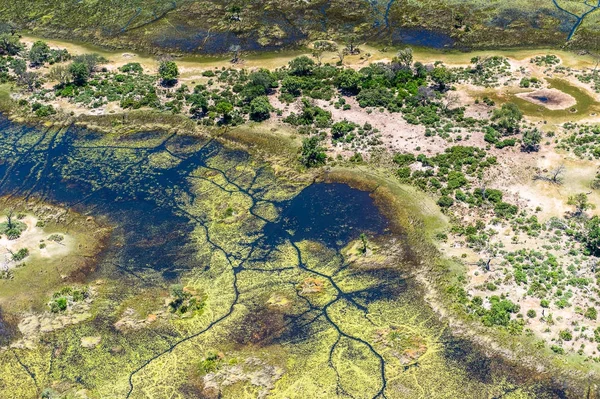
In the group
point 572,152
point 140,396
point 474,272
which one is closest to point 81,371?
point 140,396

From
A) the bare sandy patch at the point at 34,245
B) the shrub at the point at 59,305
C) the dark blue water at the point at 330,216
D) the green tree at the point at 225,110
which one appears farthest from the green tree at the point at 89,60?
the shrub at the point at 59,305

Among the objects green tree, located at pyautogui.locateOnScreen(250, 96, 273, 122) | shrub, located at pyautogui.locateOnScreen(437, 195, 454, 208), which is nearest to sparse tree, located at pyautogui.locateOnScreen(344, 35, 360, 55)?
green tree, located at pyautogui.locateOnScreen(250, 96, 273, 122)

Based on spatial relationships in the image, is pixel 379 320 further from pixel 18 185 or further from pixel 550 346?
pixel 18 185

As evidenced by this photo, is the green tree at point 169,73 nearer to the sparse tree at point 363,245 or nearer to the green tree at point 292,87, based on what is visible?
the green tree at point 292,87

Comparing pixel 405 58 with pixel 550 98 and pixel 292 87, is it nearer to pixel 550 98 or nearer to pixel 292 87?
pixel 292 87

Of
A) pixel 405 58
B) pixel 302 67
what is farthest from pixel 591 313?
pixel 302 67

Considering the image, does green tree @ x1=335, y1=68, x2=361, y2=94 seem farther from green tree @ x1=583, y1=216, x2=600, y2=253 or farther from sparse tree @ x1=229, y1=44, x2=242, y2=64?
green tree @ x1=583, y1=216, x2=600, y2=253

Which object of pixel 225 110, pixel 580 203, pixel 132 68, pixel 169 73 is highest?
pixel 169 73
